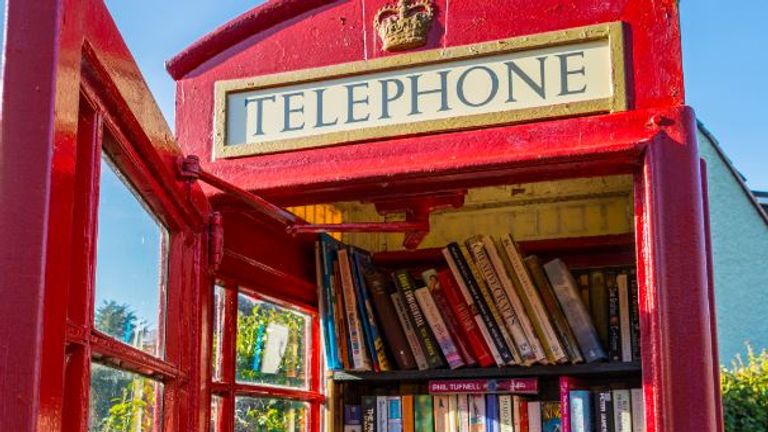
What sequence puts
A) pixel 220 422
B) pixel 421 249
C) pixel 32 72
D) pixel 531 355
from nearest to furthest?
pixel 32 72 → pixel 220 422 → pixel 531 355 → pixel 421 249

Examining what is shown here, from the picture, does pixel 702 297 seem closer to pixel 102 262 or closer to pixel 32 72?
pixel 102 262

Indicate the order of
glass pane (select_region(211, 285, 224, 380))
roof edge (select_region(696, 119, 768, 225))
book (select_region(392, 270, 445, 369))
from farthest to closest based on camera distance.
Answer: roof edge (select_region(696, 119, 768, 225)), book (select_region(392, 270, 445, 369)), glass pane (select_region(211, 285, 224, 380))

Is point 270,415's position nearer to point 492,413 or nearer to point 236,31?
point 492,413

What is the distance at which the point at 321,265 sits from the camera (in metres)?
2.69

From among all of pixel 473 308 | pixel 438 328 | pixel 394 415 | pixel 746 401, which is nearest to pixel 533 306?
pixel 473 308

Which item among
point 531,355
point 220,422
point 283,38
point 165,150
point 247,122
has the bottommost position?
point 220,422

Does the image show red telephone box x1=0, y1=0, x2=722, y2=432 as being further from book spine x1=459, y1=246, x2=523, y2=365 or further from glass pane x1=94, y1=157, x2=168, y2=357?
book spine x1=459, y1=246, x2=523, y2=365

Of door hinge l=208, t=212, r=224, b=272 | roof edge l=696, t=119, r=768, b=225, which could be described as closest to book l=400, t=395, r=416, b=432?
door hinge l=208, t=212, r=224, b=272

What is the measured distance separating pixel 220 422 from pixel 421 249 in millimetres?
840

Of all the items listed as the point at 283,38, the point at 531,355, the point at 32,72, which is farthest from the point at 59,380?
the point at 531,355

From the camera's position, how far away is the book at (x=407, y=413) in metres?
2.70

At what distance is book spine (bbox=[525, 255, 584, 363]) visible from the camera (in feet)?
8.18

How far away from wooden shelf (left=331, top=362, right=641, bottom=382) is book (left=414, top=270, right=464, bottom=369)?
0.03 m

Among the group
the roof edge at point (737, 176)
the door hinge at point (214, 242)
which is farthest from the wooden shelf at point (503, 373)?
the roof edge at point (737, 176)
